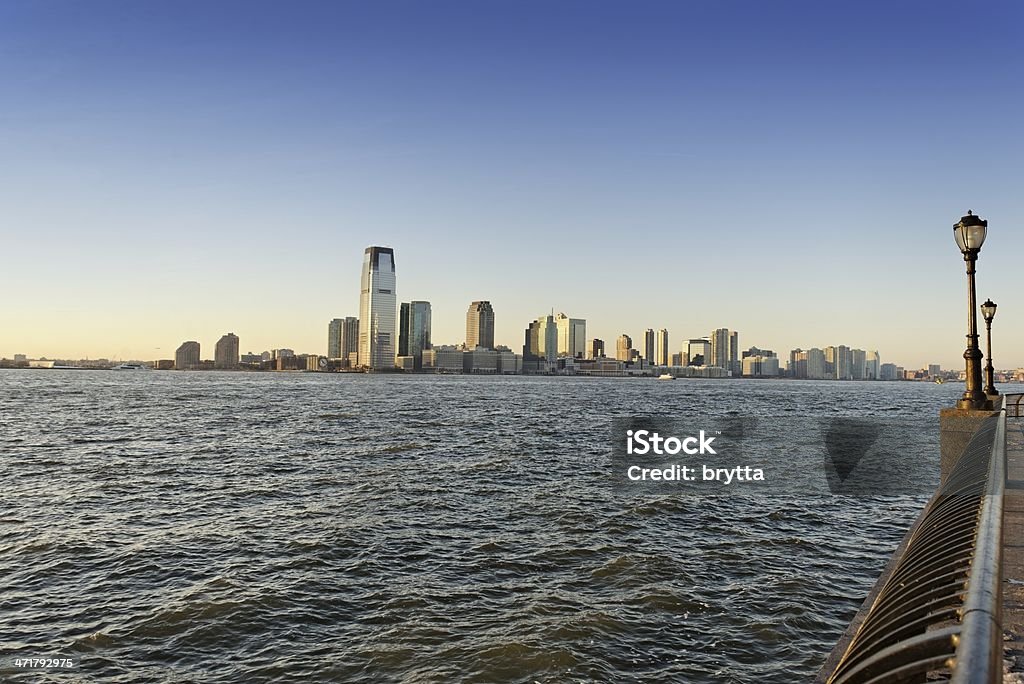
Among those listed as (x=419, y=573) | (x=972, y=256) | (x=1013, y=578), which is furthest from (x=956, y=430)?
(x=419, y=573)

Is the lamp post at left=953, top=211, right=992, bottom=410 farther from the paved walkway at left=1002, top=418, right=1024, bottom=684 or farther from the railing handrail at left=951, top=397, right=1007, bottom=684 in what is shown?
the railing handrail at left=951, top=397, right=1007, bottom=684

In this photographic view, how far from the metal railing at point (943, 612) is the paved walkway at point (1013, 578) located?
1.35ft

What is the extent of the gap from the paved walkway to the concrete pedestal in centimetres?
463

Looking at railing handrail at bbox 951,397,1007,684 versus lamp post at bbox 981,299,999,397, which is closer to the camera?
railing handrail at bbox 951,397,1007,684

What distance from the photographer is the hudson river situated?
9602 mm

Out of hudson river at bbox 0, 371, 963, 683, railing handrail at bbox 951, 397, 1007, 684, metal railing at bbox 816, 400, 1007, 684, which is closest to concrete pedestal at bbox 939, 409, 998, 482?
hudson river at bbox 0, 371, 963, 683

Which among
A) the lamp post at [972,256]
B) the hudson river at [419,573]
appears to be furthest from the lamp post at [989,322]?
the lamp post at [972,256]

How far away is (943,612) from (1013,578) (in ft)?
9.03

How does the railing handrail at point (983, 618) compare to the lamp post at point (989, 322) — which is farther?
the lamp post at point (989, 322)

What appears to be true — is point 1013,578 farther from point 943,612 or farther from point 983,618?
point 983,618

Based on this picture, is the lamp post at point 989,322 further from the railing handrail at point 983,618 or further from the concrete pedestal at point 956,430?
the railing handrail at point 983,618

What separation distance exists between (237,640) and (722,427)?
46075 mm

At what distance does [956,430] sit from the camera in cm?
1427

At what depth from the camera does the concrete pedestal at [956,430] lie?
549 inches
